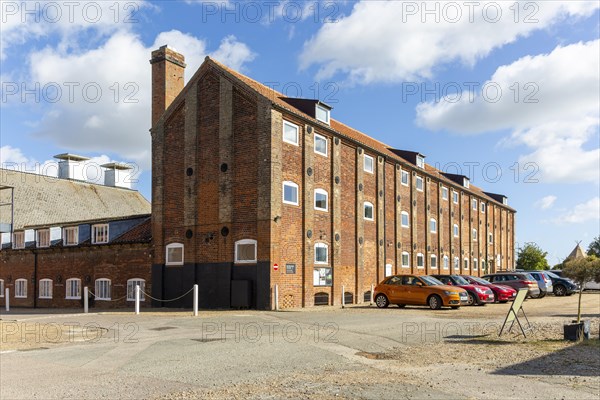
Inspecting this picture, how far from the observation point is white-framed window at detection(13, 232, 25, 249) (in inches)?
1432

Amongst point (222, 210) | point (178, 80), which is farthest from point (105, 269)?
point (178, 80)

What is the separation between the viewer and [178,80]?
3234 centimetres

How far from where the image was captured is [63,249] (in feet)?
109

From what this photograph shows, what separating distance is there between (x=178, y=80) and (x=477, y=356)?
2502 cm

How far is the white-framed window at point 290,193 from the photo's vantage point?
85.7 feet

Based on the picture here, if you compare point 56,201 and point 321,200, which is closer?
point 321,200

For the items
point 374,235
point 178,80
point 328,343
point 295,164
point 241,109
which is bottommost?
point 328,343

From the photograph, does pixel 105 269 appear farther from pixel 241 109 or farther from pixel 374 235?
pixel 374 235

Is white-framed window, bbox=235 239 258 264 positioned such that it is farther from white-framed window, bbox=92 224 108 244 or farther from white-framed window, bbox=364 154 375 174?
white-framed window, bbox=364 154 375 174

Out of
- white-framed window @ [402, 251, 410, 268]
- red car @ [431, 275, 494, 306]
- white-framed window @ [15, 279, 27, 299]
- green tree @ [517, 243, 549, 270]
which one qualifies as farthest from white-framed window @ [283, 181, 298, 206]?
green tree @ [517, 243, 549, 270]

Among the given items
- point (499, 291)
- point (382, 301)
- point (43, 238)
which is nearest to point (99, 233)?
point (43, 238)

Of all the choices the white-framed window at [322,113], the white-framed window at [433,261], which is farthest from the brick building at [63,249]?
the white-framed window at [433,261]

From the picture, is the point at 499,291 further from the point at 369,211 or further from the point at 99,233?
the point at 99,233

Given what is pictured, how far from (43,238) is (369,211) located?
19545mm
